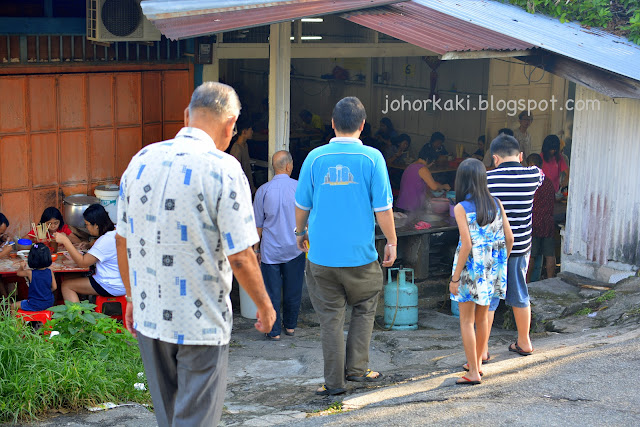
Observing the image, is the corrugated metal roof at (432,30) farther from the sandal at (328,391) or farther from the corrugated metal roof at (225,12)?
the sandal at (328,391)

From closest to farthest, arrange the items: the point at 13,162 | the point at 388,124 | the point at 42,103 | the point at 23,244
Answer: the point at 23,244 → the point at 13,162 → the point at 42,103 → the point at 388,124

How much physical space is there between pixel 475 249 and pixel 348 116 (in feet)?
4.28

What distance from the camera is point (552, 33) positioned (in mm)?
8891

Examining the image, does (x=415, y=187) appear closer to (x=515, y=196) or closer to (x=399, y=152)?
(x=399, y=152)

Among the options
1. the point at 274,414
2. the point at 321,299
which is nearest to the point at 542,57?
the point at 321,299

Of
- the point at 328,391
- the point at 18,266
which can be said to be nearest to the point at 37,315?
the point at 18,266

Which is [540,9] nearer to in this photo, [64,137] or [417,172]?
[417,172]

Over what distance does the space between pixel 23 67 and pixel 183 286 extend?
240 inches

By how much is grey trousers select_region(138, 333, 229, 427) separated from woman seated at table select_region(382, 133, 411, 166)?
404 inches

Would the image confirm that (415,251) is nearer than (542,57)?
No

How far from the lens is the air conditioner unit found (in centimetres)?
845

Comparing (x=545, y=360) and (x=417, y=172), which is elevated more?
(x=417, y=172)

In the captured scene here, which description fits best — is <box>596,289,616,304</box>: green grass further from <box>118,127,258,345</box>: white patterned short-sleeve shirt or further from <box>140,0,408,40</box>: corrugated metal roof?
<box>118,127,258,345</box>: white patterned short-sleeve shirt

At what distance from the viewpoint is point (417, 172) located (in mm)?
10352
